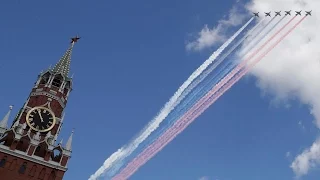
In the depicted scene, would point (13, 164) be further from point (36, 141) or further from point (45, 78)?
point (45, 78)

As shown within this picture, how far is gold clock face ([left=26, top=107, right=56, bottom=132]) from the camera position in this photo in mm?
106875

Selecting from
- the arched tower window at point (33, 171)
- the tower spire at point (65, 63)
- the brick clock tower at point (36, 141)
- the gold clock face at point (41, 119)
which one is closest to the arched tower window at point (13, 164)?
the brick clock tower at point (36, 141)

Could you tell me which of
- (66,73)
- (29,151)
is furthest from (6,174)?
(66,73)

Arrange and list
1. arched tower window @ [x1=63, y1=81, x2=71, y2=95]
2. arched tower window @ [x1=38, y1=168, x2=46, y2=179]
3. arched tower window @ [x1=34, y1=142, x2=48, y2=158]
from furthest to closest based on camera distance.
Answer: arched tower window @ [x1=63, y1=81, x2=71, y2=95] < arched tower window @ [x1=34, y1=142, x2=48, y2=158] < arched tower window @ [x1=38, y1=168, x2=46, y2=179]

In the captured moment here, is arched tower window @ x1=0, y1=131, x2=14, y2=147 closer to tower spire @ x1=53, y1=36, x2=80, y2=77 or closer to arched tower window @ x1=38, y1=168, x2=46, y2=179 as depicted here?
arched tower window @ x1=38, y1=168, x2=46, y2=179

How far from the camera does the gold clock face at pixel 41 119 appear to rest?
106875mm

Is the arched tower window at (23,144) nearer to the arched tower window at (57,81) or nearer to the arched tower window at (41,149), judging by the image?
the arched tower window at (41,149)

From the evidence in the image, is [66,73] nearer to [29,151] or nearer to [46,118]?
[46,118]

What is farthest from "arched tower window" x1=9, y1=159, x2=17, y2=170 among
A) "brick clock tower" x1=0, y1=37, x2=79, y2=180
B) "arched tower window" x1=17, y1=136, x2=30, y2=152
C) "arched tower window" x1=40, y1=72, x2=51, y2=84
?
"arched tower window" x1=40, y1=72, x2=51, y2=84

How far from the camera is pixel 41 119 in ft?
358

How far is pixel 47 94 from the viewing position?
115 metres

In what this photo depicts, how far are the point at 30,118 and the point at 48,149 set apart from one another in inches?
359

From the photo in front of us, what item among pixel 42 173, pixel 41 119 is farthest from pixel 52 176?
pixel 41 119

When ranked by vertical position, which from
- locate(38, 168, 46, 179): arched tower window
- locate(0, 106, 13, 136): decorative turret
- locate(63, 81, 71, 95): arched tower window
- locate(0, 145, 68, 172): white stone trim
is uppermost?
locate(63, 81, 71, 95): arched tower window
